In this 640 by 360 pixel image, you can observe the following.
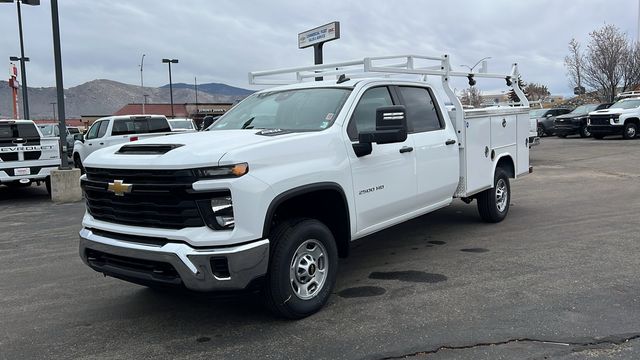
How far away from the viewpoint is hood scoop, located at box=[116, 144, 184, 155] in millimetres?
4125

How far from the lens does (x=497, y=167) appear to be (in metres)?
7.80

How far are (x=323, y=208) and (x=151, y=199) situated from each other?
1.48m

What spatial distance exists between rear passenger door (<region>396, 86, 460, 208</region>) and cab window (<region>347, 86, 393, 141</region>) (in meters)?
0.31

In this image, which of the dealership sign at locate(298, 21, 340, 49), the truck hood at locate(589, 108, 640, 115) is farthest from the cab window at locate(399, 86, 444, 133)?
the truck hood at locate(589, 108, 640, 115)

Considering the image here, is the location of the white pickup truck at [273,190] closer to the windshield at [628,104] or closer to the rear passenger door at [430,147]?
the rear passenger door at [430,147]

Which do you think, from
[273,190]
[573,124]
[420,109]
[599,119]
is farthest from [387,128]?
[573,124]

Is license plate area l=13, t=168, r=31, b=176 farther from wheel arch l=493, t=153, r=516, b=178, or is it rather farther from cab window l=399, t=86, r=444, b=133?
wheel arch l=493, t=153, r=516, b=178

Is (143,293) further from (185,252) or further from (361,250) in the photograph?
(361,250)

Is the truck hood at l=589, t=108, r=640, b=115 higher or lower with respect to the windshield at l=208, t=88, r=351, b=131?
higher

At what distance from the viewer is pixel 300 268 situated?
4.37 metres

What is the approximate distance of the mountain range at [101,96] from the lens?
453 feet

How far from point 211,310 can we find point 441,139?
3.16 meters

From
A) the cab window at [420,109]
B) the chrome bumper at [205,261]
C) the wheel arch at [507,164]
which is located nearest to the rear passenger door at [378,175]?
the cab window at [420,109]

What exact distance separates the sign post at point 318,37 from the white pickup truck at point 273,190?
10.5 m
